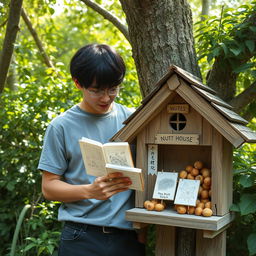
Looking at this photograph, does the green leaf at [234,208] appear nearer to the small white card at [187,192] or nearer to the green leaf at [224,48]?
the small white card at [187,192]

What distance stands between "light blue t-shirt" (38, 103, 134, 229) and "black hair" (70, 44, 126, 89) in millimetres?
211

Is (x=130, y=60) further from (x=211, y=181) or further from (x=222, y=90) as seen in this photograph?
(x=211, y=181)

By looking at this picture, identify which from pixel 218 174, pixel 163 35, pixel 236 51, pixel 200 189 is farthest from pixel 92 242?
pixel 236 51

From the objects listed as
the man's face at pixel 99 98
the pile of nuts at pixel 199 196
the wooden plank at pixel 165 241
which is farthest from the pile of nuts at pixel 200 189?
the man's face at pixel 99 98

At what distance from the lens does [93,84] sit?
1998mm

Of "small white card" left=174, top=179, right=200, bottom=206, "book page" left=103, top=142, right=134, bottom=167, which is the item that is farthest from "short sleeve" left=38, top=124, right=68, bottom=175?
"small white card" left=174, top=179, right=200, bottom=206

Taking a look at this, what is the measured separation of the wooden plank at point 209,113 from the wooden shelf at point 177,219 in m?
0.36

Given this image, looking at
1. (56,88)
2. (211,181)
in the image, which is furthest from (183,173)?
(56,88)

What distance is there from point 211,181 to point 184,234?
44 centimetres

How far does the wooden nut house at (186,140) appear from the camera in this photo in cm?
189

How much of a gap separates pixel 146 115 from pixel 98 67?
33 cm

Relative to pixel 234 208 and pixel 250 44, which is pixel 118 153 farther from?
pixel 250 44

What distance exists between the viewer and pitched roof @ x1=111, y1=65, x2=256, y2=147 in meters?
1.87

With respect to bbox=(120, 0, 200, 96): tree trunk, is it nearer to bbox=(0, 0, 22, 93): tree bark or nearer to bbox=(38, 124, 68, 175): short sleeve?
bbox=(38, 124, 68, 175): short sleeve
